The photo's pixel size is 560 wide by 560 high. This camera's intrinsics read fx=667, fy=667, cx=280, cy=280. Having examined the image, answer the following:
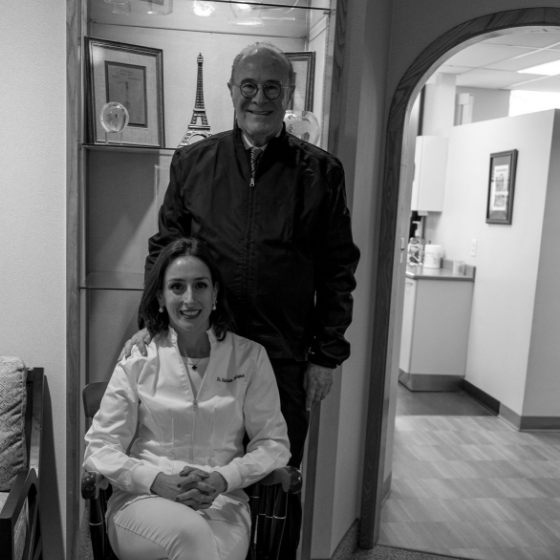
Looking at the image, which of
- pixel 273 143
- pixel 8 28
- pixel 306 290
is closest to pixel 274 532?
pixel 306 290

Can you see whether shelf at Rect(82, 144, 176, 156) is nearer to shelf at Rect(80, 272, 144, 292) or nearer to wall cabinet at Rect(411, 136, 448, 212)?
shelf at Rect(80, 272, 144, 292)

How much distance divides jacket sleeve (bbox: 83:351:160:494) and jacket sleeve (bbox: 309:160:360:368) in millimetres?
554

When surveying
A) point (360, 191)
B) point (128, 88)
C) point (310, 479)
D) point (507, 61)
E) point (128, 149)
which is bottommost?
point (310, 479)

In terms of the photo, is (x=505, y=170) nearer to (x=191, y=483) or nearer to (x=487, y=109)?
(x=487, y=109)

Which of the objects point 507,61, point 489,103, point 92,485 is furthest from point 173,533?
point 489,103

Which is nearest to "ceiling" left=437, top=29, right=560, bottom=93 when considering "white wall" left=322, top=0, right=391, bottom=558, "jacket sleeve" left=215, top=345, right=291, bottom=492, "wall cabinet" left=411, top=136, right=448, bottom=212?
"wall cabinet" left=411, top=136, right=448, bottom=212

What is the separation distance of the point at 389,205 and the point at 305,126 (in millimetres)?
516

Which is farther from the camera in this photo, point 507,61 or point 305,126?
point 507,61

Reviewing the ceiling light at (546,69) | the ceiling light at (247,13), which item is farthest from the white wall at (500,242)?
the ceiling light at (247,13)

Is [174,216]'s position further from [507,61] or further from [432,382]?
[507,61]

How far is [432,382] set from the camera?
5262 millimetres

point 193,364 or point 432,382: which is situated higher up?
point 193,364

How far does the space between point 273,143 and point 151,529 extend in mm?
1105

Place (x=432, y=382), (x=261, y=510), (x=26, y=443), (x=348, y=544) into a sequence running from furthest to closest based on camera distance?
(x=432, y=382)
(x=348, y=544)
(x=26, y=443)
(x=261, y=510)
